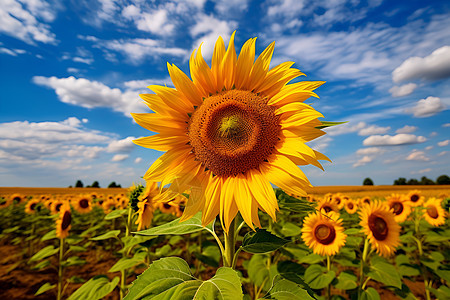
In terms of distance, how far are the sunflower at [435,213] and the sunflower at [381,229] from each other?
2.48 metres

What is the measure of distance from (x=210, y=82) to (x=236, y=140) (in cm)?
38

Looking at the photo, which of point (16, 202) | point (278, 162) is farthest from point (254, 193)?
point (16, 202)

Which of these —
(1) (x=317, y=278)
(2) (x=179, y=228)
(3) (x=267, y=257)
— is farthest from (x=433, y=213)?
(2) (x=179, y=228)

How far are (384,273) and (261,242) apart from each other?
274cm

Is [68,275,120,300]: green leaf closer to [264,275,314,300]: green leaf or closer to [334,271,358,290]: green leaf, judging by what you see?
[264,275,314,300]: green leaf

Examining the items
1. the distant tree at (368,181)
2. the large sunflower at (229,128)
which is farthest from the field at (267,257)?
the distant tree at (368,181)

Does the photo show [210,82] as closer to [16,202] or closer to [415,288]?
[415,288]

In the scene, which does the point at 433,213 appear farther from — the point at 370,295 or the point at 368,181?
the point at 368,181

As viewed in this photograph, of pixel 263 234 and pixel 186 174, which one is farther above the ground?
pixel 186 174

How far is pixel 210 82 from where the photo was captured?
5.06 ft

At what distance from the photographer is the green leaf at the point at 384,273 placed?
315 centimetres

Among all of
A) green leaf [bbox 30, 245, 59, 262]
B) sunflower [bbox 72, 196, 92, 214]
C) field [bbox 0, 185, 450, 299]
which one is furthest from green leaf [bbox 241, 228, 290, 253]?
sunflower [bbox 72, 196, 92, 214]

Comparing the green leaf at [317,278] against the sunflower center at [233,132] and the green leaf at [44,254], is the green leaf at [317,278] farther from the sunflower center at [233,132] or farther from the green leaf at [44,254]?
the green leaf at [44,254]

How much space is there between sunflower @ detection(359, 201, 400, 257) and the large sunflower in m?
2.96
